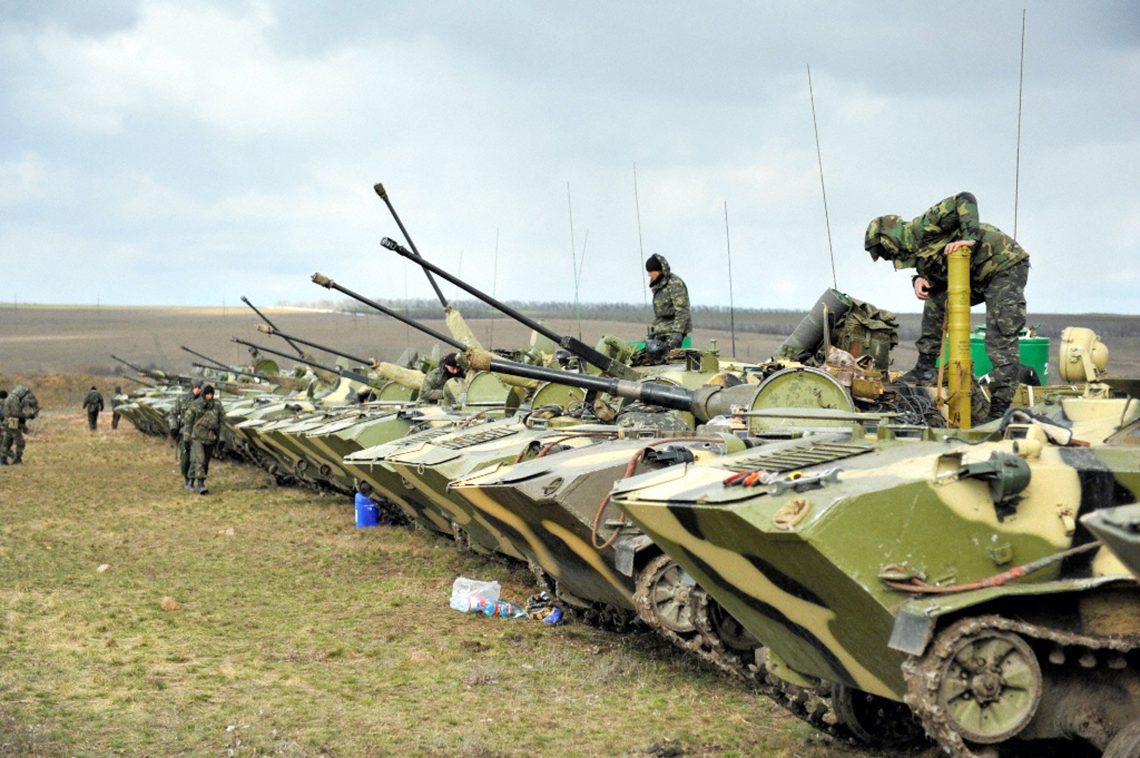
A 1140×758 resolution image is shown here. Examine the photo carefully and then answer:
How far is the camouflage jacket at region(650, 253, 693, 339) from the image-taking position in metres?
15.8

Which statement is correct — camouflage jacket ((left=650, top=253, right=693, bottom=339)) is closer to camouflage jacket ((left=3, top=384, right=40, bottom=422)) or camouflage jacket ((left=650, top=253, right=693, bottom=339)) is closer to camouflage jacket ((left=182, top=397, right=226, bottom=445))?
camouflage jacket ((left=182, top=397, right=226, bottom=445))

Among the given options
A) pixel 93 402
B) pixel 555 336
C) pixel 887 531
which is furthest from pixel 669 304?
pixel 93 402

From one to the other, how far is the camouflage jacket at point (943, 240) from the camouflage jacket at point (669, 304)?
209 inches

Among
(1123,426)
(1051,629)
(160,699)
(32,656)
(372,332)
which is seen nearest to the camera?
(1051,629)

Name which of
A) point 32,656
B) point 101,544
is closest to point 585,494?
point 32,656

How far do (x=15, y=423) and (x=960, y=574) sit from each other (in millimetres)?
Result: 26472

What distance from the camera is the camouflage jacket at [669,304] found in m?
15.8

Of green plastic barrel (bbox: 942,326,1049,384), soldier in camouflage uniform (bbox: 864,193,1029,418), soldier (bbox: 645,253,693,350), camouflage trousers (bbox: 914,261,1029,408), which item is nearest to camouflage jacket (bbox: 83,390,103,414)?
soldier (bbox: 645,253,693,350)

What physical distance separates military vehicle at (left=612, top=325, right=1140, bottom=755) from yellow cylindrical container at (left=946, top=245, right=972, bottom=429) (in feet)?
8.43

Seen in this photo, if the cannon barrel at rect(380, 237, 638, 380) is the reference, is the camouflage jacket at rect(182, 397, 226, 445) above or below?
below

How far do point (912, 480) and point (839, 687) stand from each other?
1.67m

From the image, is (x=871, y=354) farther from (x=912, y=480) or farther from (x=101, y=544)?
(x=101, y=544)

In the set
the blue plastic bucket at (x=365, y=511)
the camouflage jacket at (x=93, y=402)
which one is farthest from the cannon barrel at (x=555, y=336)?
the camouflage jacket at (x=93, y=402)

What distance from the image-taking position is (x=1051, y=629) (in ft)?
18.2
